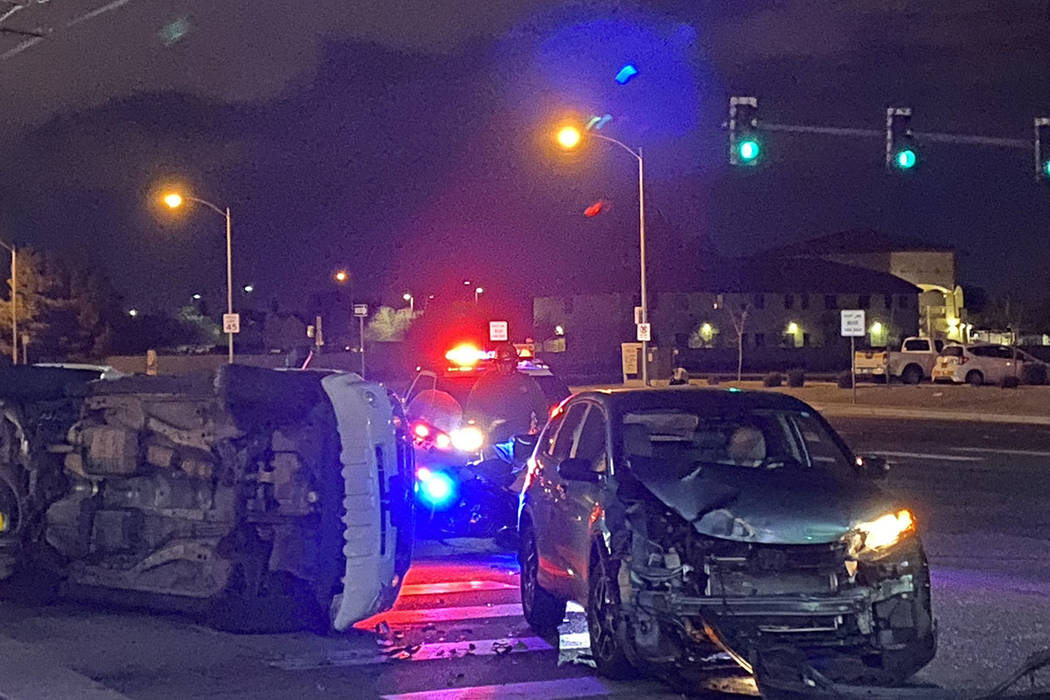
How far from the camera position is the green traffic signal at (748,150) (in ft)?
80.2

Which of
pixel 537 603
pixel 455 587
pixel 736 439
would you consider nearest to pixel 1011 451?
pixel 455 587

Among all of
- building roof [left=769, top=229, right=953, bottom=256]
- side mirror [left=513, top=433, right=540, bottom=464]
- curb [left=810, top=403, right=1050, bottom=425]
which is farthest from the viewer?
building roof [left=769, top=229, right=953, bottom=256]

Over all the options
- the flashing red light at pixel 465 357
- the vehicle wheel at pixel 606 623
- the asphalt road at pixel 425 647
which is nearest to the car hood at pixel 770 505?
the vehicle wheel at pixel 606 623

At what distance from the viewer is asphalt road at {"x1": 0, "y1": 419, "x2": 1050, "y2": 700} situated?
760 centimetres

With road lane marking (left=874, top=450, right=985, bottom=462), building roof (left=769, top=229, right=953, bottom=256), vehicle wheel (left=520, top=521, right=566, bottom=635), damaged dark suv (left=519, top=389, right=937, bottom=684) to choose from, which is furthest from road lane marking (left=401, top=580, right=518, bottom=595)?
building roof (left=769, top=229, right=953, bottom=256)

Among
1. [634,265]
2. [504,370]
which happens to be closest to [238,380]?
[504,370]

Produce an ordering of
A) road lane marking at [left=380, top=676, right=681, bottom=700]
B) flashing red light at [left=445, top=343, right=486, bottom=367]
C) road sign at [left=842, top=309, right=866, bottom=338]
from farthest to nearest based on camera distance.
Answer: road sign at [left=842, top=309, right=866, bottom=338], flashing red light at [left=445, top=343, right=486, bottom=367], road lane marking at [left=380, top=676, right=681, bottom=700]

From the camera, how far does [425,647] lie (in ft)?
28.6

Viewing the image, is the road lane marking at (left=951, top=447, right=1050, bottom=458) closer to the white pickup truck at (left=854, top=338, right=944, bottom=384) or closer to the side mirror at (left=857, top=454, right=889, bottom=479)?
the side mirror at (left=857, top=454, right=889, bottom=479)

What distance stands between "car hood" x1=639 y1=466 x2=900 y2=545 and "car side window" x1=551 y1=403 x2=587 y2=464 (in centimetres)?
143

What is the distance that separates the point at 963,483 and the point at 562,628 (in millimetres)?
11098

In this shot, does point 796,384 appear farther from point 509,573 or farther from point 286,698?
point 286,698

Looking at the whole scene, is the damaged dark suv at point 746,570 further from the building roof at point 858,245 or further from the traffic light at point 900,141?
the building roof at point 858,245

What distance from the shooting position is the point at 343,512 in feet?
28.2
